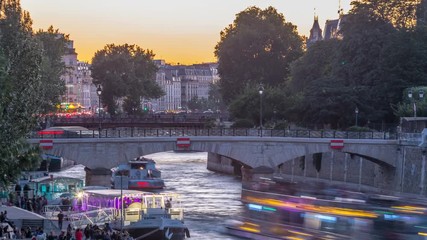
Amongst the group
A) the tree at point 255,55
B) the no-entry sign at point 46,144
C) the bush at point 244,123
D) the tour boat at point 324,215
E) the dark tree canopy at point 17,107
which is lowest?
the tour boat at point 324,215

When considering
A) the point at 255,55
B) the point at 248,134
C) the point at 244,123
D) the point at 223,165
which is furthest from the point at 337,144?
the point at 255,55

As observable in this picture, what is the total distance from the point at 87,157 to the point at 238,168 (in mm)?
24646

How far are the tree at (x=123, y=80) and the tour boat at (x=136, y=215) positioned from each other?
82.7 metres

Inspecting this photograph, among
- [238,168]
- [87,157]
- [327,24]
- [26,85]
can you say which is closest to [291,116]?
[238,168]

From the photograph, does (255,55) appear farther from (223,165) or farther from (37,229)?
(37,229)

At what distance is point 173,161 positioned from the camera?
10269cm

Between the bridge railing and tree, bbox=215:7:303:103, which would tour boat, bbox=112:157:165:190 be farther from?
tree, bbox=215:7:303:103

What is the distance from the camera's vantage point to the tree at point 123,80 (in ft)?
427

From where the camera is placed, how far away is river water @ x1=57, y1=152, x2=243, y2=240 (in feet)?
162

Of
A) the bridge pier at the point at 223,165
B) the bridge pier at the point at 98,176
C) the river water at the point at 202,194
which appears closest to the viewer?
the river water at the point at 202,194

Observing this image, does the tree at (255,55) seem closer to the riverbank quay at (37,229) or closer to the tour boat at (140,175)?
the tour boat at (140,175)

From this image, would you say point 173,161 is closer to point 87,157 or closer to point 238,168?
point 238,168

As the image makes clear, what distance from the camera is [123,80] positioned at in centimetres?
13100

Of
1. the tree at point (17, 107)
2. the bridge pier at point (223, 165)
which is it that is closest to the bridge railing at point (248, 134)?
the bridge pier at point (223, 165)
